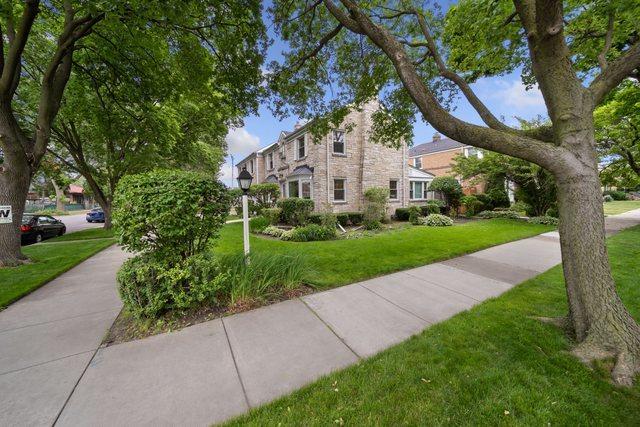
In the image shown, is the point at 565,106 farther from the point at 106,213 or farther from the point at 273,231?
the point at 106,213

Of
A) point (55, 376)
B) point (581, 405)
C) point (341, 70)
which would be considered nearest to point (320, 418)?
point (581, 405)

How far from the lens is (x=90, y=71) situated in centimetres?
789

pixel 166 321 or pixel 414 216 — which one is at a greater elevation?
pixel 414 216

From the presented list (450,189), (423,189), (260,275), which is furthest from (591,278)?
(423,189)

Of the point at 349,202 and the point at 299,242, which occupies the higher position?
the point at 349,202

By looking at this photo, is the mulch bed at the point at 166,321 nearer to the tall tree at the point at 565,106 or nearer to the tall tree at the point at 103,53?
the tall tree at the point at 565,106

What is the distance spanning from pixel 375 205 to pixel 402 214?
120 inches

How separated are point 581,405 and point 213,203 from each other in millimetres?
4559

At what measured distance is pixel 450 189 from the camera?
18828mm

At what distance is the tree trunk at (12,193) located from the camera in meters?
6.51

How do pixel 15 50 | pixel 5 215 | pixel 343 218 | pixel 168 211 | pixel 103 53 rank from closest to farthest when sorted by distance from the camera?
1. pixel 168 211
2. pixel 15 50
3. pixel 5 215
4. pixel 103 53
5. pixel 343 218

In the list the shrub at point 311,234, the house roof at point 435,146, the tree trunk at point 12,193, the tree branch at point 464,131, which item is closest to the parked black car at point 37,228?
the tree trunk at point 12,193

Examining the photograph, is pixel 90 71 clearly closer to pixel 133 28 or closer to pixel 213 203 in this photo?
pixel 133 28

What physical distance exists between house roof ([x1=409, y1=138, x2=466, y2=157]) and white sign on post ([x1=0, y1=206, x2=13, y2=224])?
29690 millimetres
